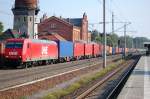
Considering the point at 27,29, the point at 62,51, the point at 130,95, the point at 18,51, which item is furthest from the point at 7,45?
the point at 27,29

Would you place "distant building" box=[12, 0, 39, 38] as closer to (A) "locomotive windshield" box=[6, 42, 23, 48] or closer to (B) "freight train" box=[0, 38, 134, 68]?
(B) "freight train" box=[0, 38, 134, 68]

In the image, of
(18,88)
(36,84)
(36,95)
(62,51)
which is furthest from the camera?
(62,51)

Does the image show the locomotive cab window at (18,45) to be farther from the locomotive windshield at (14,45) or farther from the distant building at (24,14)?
the distant building at (24,14)

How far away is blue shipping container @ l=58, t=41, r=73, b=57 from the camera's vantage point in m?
54.9

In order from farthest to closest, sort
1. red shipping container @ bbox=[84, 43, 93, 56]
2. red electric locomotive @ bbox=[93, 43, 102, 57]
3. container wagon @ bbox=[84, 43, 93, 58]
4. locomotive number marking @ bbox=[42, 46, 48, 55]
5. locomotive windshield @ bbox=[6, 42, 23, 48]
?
red electric locomotive @ bbox=[93, 43, 102, 57] < container wagon @ bbox=[84, 43, 93, 58] < red shipping container @ bbox=[84, 43, 93, 56] < locomotive number marking @ bbox=[42, 46, 48, 55] < locomotive windshield @ bbox=[6, 42, 23, 48]

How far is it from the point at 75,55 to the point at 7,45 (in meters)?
26.6

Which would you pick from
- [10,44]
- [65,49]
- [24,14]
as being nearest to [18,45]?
[10,44]

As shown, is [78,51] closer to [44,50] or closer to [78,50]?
[78,50]

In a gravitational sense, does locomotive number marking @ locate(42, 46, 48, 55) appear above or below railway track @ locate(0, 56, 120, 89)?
above

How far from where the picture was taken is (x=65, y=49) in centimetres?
5734

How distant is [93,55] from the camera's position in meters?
83.6

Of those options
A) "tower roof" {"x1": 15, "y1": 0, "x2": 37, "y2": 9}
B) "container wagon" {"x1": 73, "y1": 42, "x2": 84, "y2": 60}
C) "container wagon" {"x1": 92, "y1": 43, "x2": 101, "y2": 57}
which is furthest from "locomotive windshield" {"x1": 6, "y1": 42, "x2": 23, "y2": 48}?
"tower roof" {"x1": 15, "y1": 0, "x2": 37, "y2": 9}

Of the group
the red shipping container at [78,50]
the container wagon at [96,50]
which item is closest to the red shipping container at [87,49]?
the red shipping container at [78,50]

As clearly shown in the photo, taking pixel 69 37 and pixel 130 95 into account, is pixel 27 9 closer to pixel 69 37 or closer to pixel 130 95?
pixel 69 37
